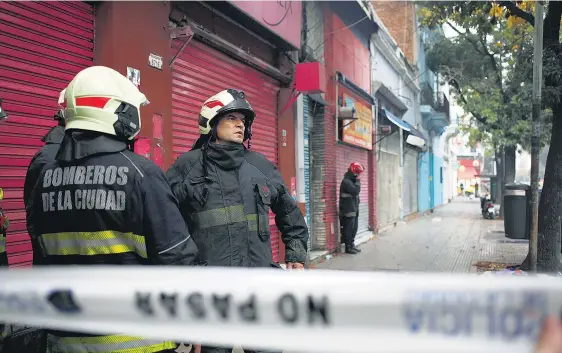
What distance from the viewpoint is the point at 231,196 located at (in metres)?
2.60

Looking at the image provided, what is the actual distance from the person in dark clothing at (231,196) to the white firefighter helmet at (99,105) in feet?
2.75

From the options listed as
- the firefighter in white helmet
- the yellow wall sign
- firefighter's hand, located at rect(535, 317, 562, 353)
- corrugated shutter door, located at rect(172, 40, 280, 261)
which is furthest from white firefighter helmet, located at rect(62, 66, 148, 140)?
the yellow wall sign

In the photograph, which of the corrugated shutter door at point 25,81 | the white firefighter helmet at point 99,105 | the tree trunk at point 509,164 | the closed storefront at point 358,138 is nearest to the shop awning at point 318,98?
the closed storefront at point 358,138

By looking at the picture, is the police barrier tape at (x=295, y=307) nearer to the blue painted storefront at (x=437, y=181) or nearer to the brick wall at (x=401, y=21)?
the brick wall at (x=401, y=21)

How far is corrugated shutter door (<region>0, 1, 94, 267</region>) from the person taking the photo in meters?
3.37

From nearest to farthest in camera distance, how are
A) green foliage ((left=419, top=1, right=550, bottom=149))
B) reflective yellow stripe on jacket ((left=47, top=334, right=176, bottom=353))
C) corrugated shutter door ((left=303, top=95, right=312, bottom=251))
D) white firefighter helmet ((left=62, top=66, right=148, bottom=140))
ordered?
reflective yellow stripe on jacket ((left=47, top=334, right=176, bottom=353))
white firefighter helmet ((left=62, top=66, right=148, bottom=140))
corrugated shutter door ((left=303, top=95, right=312, bottom=251))
green foliage ((left=419, top=1, right=550, bottom=149))

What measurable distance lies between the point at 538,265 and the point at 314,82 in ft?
15.1

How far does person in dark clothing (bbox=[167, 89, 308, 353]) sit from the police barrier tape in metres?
1.13

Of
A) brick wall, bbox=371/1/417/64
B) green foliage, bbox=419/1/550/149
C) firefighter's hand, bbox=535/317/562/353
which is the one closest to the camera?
A: firefighter's hand, bbox=535/317/562/353

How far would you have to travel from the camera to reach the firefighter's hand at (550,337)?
0.99 metres

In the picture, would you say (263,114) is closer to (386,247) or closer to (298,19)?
(298,19)

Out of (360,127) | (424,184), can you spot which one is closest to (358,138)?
(360,127)

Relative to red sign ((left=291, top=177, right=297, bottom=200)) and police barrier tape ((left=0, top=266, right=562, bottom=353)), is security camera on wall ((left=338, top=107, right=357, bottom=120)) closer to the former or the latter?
red sign ((left=291, top=177, right=297, bottom=200))

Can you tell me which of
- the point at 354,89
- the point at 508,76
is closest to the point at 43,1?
the point at 354,89
